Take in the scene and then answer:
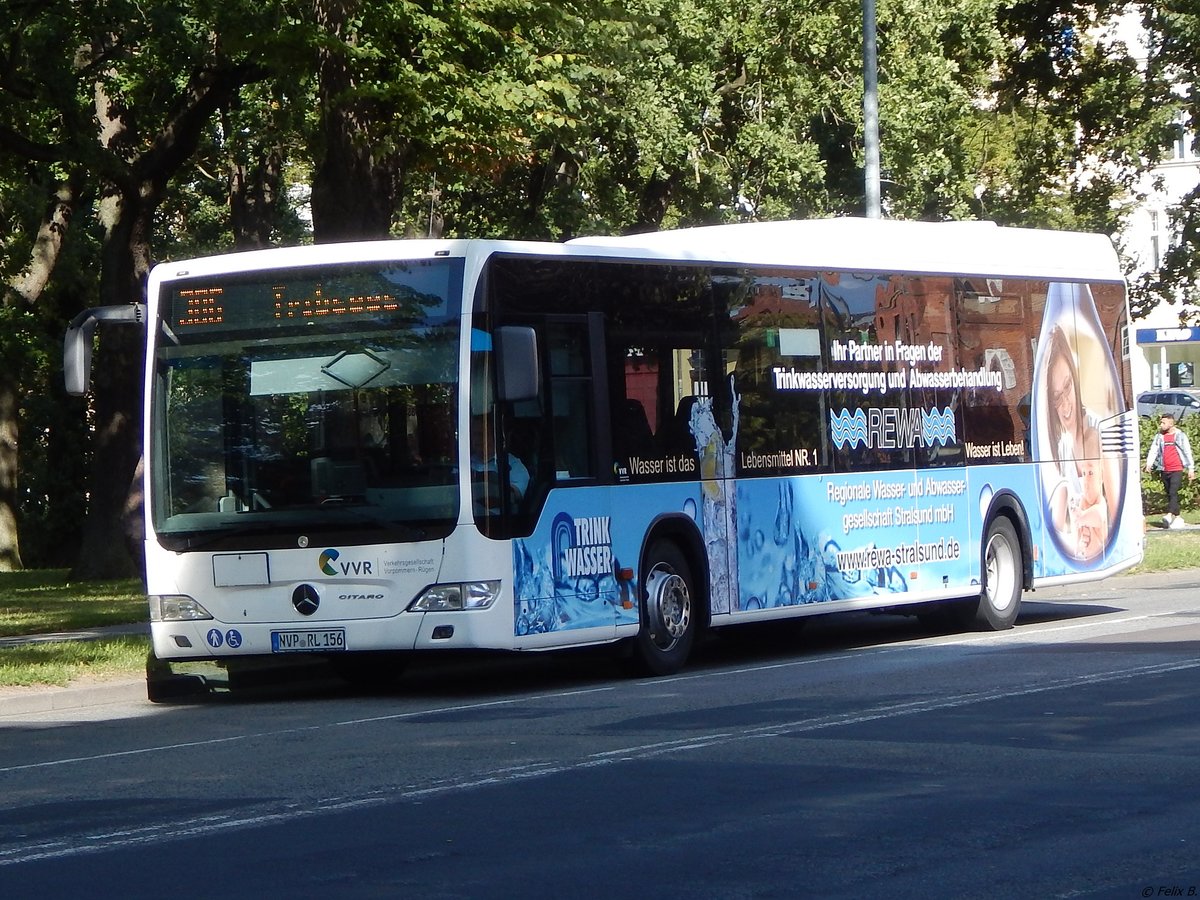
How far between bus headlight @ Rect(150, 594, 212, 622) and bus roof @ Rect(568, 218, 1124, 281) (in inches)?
144

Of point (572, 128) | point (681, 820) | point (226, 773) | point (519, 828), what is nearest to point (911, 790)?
point (681, 820)

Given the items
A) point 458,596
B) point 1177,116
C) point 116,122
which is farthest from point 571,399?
point 1177,116

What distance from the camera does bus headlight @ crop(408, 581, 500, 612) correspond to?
1305cm

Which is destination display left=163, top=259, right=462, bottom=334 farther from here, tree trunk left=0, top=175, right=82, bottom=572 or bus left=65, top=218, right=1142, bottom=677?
tree trunk left=0, top=175, right=82, bottom=572

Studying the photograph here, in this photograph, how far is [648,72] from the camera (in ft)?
99.9

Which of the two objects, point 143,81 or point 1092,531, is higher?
point 143,81

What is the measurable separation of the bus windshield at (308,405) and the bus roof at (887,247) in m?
1.70

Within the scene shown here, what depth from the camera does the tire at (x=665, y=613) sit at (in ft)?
47.3

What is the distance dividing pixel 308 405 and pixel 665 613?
3.10m

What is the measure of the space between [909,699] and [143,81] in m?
18.7

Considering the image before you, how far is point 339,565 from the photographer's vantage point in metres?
13.3

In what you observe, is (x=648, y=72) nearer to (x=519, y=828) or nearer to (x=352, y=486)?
(x=352, y=486)

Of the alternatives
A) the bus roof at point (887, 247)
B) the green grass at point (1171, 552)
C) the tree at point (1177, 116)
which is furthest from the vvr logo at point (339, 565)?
the tree at point (1177, 116)

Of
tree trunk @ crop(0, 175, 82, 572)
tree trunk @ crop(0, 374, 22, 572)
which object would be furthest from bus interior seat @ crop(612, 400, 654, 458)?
tree trunk @ crop(0, 374, 22, 572)
